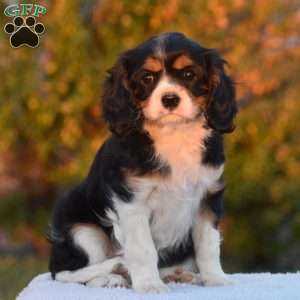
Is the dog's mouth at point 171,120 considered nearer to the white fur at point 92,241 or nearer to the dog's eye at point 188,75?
the dog's eye at point 188,75

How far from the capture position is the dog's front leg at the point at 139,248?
4336 millimetres

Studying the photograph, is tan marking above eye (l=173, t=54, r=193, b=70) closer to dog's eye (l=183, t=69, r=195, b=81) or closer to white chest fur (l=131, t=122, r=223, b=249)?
dog's eye (l=183, t=69, r=195, b=81)

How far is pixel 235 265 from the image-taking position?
1103cm

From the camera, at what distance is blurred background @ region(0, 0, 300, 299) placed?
32.9 feet

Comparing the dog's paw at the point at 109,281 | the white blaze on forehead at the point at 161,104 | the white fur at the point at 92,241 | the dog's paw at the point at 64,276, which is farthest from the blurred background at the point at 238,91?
the white blaze on forehead at the point at 161,104

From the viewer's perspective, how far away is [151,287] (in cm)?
429

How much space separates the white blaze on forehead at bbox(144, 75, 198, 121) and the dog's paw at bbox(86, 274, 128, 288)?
0.96 m

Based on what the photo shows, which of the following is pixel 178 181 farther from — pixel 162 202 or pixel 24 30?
pixel 24 30

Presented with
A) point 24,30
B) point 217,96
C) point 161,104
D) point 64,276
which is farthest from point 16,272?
point 161,104

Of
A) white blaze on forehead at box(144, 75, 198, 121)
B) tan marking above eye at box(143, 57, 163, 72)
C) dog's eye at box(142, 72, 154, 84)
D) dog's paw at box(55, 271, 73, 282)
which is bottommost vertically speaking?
dog's paw at box(55, 271, 73, 282)

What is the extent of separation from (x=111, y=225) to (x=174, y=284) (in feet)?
1.63

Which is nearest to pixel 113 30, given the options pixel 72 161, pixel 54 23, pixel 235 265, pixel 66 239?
pixel 54 23

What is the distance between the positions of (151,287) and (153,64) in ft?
3.91

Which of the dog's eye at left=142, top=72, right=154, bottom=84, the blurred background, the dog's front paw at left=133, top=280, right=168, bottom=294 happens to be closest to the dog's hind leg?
the dog's front paw at left=133, top=280, right=168, bottom=294
